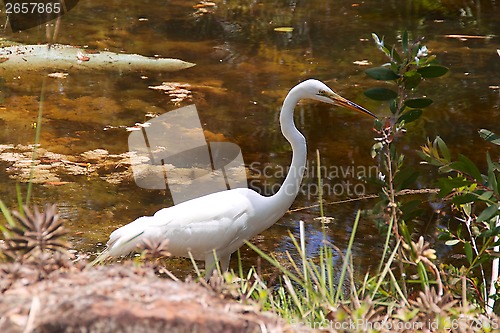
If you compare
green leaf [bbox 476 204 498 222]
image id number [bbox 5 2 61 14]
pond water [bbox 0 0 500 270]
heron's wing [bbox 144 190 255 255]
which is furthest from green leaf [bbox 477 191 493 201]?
image id number [bbox 5 2 61 14]

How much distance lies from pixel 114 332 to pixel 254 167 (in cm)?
340

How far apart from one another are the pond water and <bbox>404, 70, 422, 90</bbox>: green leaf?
1452 millimetres

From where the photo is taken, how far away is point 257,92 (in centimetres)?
586

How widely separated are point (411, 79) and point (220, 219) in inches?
47.3

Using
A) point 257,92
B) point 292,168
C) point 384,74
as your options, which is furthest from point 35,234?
point 257,92

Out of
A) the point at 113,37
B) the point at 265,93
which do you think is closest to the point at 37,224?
the point at 265,93

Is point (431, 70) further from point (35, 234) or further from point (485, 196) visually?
point (35, 234)

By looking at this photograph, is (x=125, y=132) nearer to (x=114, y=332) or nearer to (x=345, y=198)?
(x=345, y=198)

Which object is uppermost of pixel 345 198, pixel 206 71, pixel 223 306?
pixel 223 306

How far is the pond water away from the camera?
4.16 m

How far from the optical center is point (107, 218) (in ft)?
13.0

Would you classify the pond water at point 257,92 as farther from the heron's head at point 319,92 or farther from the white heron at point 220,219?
the heron's head at point 319,92
